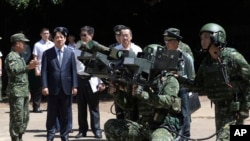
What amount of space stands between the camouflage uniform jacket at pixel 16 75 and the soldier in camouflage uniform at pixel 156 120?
3352mm

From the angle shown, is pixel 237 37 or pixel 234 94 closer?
pixel 234 94

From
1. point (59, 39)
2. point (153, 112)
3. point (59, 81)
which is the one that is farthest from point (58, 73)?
point (153, 112)

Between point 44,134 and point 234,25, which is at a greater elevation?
point 234,25

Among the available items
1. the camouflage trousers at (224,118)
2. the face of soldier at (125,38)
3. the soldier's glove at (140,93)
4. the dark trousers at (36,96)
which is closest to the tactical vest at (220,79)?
the camouflage trousers at (224,118)

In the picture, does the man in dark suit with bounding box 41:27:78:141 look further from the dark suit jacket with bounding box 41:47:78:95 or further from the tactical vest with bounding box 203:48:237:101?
the tactical vest with bounding box 203:48:237:101

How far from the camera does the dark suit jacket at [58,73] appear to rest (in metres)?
10.6

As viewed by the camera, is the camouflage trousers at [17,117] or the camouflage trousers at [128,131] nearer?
the camouflage trousers at [128,131]

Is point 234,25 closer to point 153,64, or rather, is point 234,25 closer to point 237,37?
point 237,37

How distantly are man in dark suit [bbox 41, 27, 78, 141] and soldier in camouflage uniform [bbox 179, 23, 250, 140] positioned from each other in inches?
136

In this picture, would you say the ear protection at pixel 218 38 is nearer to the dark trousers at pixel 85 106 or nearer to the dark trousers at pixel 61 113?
the dark trousers at pixel 61 113

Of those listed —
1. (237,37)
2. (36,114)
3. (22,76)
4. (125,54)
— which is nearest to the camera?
(125,54)

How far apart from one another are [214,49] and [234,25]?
12881 millimetres

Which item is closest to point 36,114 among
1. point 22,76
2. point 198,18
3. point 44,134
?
point 44,134

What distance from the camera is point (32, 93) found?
15.5 metres
